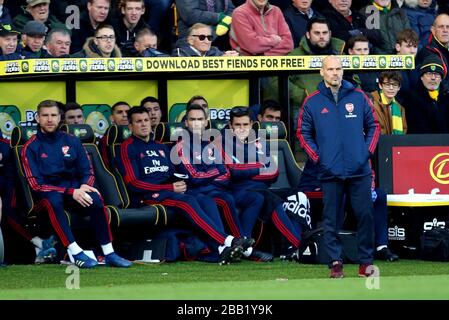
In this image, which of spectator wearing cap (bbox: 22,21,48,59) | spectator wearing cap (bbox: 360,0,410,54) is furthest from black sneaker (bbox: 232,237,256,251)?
spectator wearing cap (bbox: 360,0,410,54)

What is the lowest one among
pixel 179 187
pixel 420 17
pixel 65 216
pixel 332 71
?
pixel 65 216

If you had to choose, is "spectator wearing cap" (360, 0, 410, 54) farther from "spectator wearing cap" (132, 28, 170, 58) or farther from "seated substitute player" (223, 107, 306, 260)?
"seated substitute player" (223, 107, 306, 260)

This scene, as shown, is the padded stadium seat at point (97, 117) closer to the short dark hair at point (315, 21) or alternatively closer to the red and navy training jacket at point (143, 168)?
the red and navy training jacket at point (143, 168)

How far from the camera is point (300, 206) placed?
16.0 metres

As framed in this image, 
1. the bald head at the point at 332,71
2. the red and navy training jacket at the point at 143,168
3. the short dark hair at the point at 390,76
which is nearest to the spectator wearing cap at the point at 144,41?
the red and navy training jacket at the point at 143,168

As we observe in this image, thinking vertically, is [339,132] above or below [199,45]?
below

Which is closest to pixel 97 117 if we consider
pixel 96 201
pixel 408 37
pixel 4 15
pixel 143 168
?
pixel 4 15

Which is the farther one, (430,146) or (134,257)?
(430,146)

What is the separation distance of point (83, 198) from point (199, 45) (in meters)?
3.29

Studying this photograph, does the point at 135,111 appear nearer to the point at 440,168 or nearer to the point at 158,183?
the point at 158,183

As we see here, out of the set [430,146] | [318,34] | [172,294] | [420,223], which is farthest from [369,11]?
[172,294]
